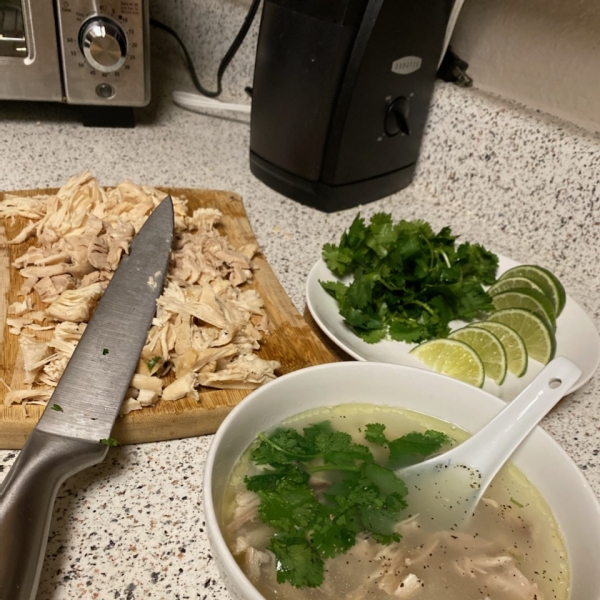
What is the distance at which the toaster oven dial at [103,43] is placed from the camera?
3.62 feet

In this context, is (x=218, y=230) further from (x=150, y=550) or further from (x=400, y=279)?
(x=150, y=550)

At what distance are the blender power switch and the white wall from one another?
255 mm

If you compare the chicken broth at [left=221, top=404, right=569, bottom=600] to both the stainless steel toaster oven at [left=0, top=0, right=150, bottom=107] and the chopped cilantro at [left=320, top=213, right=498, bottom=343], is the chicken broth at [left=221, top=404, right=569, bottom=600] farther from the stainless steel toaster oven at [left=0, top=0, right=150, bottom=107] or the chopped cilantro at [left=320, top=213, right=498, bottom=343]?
the stainless steel toaster oven at [left=0, top=0, right=150, bottom=107]

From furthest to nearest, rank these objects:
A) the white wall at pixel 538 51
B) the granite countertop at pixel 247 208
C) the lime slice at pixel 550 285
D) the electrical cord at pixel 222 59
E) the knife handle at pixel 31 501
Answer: the electrical cord at pixel 222 59, the white wall at pixel 538 51, the lime slice at pixel 550 285, the granite countertop at pixel 247 208, the knife handle at pixel 31 501

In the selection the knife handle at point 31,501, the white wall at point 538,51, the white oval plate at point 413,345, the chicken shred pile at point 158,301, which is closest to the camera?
the knife handle at point 31,501

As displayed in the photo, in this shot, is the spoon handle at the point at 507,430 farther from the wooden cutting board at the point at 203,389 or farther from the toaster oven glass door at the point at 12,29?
the toaster oven glass door at the point at 12,29

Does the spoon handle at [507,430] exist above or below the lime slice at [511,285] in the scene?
above

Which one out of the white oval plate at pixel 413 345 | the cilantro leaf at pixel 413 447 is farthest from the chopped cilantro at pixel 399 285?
the cilantro leaf at pixel 413 447

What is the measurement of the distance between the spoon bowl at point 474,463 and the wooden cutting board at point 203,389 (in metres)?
0.23

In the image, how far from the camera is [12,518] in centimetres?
45

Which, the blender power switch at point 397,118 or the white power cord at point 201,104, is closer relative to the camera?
the blender power switch at point 397,118

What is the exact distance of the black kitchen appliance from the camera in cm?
97

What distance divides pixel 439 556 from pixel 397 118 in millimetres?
837

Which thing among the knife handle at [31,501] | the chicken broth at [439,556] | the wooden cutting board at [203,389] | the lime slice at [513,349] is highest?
the knife handle at [31,501]
